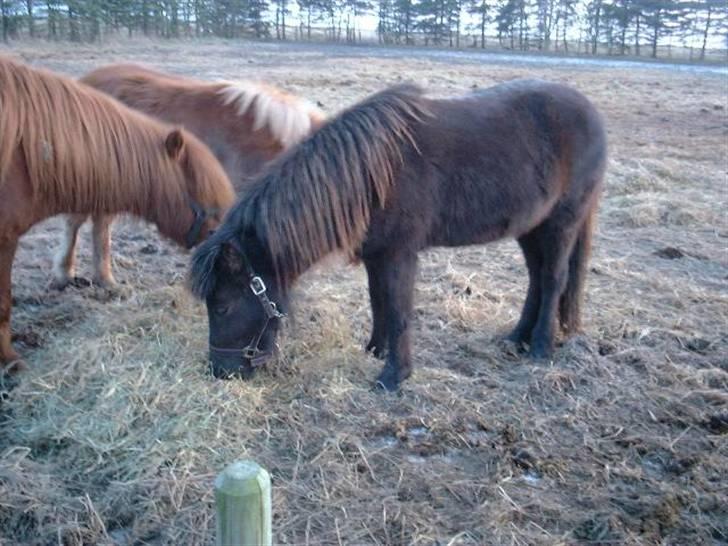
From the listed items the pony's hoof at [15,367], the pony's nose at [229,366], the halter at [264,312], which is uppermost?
the halter at [264,312]

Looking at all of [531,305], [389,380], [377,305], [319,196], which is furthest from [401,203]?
[531,305]

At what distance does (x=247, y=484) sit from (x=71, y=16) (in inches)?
1142

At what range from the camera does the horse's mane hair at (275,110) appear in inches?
205

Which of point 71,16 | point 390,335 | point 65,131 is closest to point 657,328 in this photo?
point 390,335

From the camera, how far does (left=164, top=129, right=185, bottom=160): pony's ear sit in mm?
4191

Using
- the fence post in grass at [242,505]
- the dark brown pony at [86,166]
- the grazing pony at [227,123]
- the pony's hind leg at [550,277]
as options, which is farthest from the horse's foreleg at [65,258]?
the fence post in grass at [242,505]

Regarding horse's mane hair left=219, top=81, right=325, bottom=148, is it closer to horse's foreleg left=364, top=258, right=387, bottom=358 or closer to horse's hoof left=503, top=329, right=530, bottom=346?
horse's foreleg left=364, top=258, right=387, bottom=358

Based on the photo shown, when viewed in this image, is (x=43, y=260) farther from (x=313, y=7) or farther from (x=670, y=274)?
(x=313, y=7)

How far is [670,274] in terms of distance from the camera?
18.8 ft

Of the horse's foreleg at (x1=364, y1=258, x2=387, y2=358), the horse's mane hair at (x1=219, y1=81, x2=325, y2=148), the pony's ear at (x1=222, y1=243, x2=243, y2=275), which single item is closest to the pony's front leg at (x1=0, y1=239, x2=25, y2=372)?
the pony's ear at (x1=222, y1=243, x2=243, y2=275)

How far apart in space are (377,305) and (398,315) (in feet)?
0.99

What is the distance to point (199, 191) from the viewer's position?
14.2 feet

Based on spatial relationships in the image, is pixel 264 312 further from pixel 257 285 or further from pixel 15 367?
pixel 15 367

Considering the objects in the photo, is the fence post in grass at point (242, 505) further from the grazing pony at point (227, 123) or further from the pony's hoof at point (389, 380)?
the grazing pony at point (227, 123)
